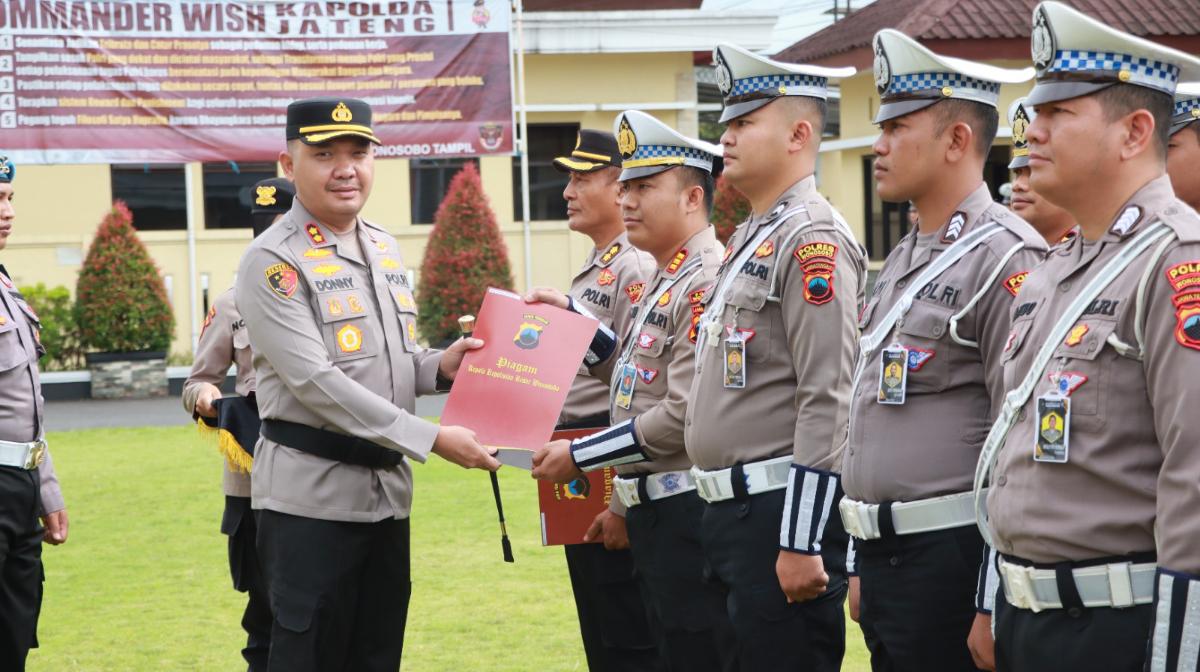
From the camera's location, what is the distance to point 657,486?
4516mm

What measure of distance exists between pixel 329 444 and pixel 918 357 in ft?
6.07

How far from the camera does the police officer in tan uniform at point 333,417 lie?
4.20m

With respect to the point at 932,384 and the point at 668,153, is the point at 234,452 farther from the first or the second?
the point at 932,384

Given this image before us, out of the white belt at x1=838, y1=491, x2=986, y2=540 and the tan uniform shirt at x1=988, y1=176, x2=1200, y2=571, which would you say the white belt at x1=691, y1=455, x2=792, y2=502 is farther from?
the tan uniform shirt at x1=988, y1=176, x2=1200, y2=571

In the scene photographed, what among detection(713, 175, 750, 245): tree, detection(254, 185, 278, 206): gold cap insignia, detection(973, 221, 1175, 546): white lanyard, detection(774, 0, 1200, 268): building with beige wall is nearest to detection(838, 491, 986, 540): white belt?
detection(973, 221, 1175, 546): white lanyard

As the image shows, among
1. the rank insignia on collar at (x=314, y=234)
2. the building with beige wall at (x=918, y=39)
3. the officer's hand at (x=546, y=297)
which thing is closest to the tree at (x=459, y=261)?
the building with beige wall at (x=918, y=39)

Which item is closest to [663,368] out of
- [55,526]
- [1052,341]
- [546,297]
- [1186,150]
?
[546,297]

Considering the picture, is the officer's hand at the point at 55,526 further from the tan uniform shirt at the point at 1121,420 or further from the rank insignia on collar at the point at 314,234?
the tan uniform shirt at the point at 1121,420

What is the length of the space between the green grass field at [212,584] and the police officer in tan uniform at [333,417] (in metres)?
1.84

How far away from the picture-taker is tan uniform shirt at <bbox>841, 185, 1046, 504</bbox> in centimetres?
329

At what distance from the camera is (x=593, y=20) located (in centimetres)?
2072

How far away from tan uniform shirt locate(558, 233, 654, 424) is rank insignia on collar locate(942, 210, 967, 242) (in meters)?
1.94

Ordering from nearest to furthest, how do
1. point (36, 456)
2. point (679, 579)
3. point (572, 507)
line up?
point (679, 579), point (36, 456), point (572, 507)

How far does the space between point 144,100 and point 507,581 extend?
33.5 feet
